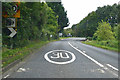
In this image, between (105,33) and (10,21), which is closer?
(10,21)

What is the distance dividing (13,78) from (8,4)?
632 cm

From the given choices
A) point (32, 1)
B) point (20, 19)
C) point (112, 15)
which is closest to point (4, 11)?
point (20, 19)

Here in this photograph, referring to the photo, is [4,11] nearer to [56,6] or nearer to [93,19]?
[56,6]

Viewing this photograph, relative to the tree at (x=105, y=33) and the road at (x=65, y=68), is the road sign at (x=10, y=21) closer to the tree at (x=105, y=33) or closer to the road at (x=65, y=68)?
the road at (x=65, y=68)

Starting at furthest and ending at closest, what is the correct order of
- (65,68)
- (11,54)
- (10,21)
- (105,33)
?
(105,33)
(10,21)
(11,54)
(65,68)

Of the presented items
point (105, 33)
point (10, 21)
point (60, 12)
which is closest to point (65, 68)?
point (10, 21)


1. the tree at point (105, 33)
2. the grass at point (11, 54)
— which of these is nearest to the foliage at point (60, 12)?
the tree at point (105, 33)

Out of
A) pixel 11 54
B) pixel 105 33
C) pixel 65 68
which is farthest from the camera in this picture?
pixel 105 33

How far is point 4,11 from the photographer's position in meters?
9.48

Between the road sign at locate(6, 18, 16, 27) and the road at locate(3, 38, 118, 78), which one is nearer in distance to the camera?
the road at locate(3, 38, 118, 78)

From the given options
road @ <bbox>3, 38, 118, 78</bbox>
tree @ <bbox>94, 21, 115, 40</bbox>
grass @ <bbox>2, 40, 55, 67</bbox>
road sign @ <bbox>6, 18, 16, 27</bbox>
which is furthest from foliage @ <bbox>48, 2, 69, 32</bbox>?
road @ <bbox>3, 38, 118, 78</bbox>

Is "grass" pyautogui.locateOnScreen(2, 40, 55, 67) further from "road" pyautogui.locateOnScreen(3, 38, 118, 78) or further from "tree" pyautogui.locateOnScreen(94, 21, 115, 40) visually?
"tree" pyautogui.locateOnScreen(94, 21, 115, 40)

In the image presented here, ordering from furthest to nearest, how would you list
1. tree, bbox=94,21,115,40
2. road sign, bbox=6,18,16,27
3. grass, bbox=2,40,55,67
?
1. tree, bbox=94,21,115,40
2. road sign, bbox=6,18,16,27
3. grass, bbox=2,40,55,67

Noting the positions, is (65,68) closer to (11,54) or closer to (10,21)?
(11,54)
